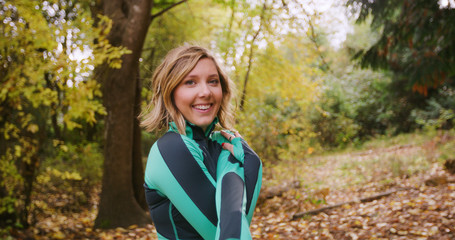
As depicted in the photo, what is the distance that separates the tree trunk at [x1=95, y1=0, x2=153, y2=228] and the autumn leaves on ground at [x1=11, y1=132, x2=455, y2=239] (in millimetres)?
321

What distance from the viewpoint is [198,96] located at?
58.4 inches

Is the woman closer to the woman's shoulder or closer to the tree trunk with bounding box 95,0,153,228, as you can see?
the woman's shoulder

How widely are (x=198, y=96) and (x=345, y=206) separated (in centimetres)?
535

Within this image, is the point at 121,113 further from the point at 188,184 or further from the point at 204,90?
the point at 188,184

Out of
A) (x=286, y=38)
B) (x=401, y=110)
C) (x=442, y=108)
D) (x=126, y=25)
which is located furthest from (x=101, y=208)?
(x=401, y=110)

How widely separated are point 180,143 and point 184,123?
205 mm

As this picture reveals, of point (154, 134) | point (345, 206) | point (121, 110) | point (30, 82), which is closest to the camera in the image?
point (154, 134)

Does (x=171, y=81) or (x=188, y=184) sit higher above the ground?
(x=171, y=81)

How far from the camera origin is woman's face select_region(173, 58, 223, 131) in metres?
1.49

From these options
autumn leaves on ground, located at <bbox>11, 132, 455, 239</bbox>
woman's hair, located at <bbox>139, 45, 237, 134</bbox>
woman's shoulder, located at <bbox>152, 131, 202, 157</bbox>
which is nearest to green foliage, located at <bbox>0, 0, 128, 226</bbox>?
autumn leaves on ground, located at <bbox>11, 132, 455, 239</bbox>

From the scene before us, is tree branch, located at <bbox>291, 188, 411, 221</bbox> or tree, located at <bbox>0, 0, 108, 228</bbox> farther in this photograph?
tree branch, located at <bbox>291, 188, 411, 221</bbox>

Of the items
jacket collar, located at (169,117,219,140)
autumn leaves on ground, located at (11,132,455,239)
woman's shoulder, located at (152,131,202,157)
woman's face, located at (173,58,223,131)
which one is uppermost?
woman's face, located at (173,58,223,131)

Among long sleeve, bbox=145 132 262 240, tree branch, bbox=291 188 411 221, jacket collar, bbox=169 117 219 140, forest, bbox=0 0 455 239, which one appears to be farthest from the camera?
tree branch, bbox=291 188 411 221

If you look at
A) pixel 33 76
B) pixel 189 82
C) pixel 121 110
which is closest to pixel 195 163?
pixel 189 82
